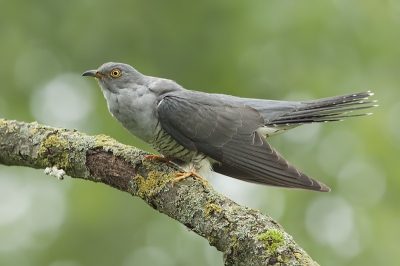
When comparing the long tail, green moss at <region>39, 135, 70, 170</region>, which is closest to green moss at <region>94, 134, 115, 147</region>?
green moss at <region>39, 135, 70, 170</region>

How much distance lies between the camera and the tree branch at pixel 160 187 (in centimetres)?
234

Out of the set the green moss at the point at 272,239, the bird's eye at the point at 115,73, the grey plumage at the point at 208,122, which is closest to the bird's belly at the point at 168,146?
the grey plumage at the point at 208,122

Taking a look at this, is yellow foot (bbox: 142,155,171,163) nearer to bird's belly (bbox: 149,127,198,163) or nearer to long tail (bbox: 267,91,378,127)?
bird's belly (bbox: 149,127,198,163)

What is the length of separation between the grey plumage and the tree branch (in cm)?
37

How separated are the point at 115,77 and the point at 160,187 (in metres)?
1.29

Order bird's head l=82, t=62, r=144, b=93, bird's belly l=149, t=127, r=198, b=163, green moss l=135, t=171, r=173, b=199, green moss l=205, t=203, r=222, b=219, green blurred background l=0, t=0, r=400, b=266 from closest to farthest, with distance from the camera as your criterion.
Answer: green moss l=205, t=203, r=222, b=219 < green moss l=135, t=171, r=173, b=199 < bird's belly l=149, t=127, r=198, b=163 < bird's head l=82, t=62, r=144, b=93 < green blurred background l=0, t=0, r=400, b=266

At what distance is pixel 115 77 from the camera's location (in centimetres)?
404

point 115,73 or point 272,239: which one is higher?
point 115,73

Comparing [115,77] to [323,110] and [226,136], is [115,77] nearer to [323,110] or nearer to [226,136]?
[226,136]

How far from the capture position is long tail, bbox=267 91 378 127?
4.05 meters

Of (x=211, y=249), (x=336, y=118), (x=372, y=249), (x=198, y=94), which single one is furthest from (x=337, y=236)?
(x=198, y=94)

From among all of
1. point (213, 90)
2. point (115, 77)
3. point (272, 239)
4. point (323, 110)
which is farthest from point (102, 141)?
point (213, 90)

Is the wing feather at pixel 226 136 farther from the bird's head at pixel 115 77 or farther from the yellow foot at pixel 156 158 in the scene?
the bird's head at pixel 115 77

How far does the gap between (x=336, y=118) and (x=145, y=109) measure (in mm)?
1452
